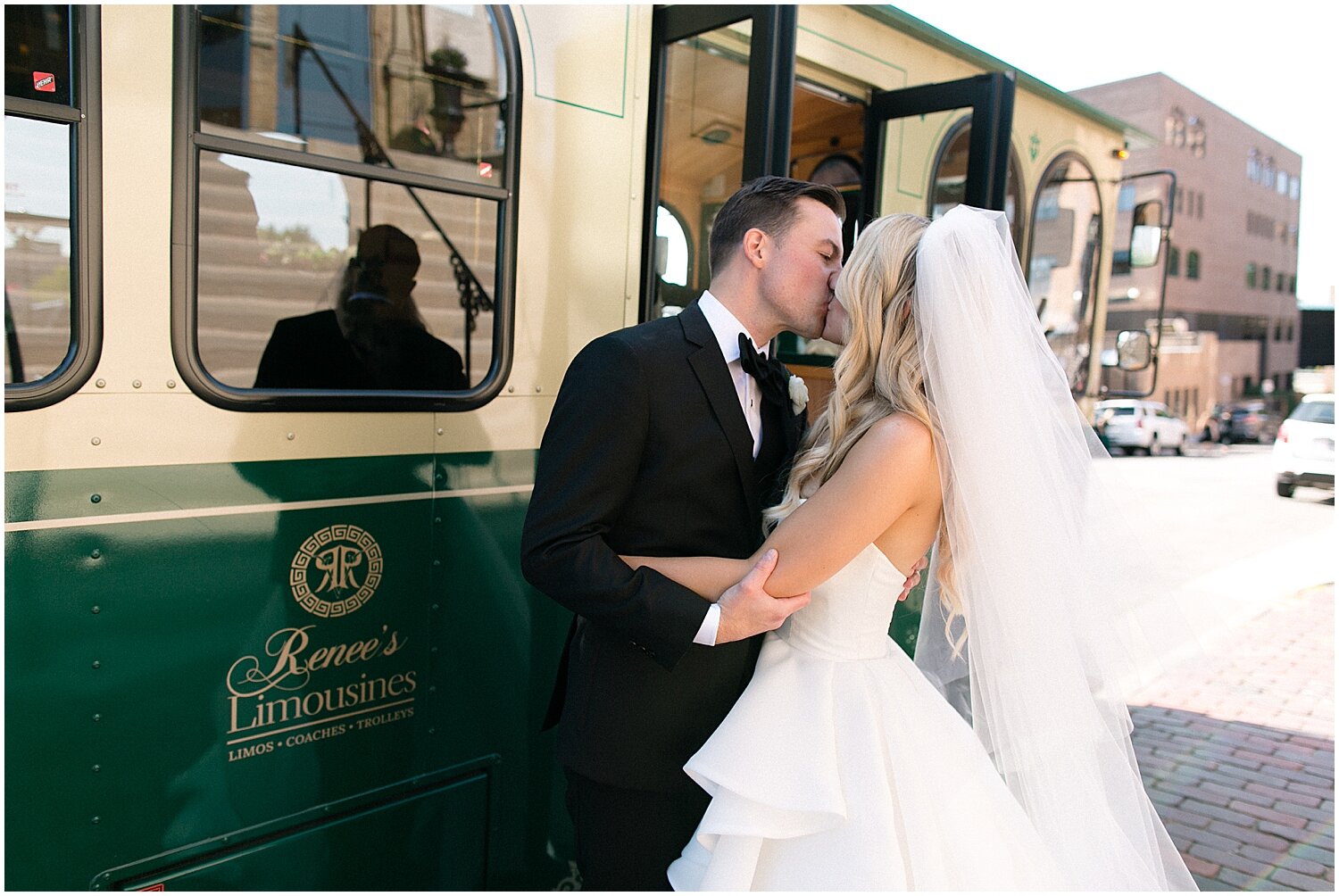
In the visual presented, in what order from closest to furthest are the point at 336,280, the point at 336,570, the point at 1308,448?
1. the point at 336,570
2. the point at 336,280
3. the point at 1308,448

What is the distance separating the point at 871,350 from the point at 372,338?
3.84 ft

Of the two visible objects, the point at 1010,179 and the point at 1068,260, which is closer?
the point at 1010,179

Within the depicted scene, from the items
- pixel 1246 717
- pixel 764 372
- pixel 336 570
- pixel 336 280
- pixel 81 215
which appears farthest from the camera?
pixel 1246 717

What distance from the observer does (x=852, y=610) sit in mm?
1834

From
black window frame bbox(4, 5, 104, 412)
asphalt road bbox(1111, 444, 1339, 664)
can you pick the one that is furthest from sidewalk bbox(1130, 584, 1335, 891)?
black window frame bbox(4, 5, 104, 412)

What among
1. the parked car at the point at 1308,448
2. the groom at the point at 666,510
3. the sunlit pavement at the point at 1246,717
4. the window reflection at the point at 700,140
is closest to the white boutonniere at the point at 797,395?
the groom at the point at 666,510

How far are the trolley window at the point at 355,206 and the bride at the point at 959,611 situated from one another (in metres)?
0.86

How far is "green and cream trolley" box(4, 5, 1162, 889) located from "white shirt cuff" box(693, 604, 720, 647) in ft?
2.51

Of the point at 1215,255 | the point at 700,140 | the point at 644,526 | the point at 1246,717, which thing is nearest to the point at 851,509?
the point at 644,526

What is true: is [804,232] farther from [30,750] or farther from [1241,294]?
[1241,294]

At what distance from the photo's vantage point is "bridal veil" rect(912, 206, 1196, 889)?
5.85 ft

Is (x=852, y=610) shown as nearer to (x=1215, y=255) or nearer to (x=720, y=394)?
(x=720, y=394)

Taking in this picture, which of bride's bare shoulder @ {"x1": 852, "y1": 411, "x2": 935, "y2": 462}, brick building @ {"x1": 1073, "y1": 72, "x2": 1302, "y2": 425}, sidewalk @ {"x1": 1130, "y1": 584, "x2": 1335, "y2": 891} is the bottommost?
sidewalk @ {"x1": 1130, "y1": 584, "x2": 1335, "y2": 891}

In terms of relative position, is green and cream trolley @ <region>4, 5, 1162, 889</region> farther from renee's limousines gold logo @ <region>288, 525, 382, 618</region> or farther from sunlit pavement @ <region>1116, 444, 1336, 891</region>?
sunlit pavement @ <region>1116, 444, 1336, 891</region>
